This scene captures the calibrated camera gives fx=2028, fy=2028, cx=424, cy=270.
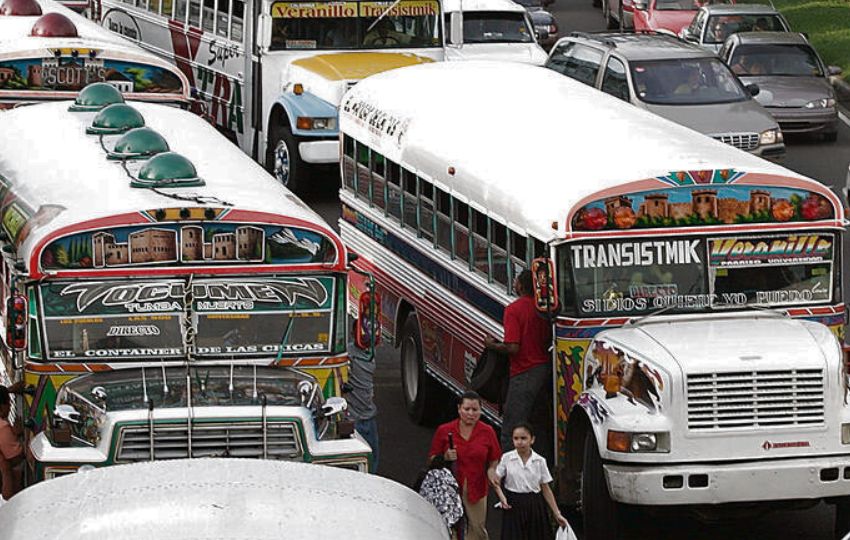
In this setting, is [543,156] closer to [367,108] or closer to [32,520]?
[367,108]

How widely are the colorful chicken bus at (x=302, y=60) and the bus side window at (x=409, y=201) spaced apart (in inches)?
276

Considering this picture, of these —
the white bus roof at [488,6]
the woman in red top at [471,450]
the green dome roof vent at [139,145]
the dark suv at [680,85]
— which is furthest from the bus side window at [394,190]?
the white bus roof at [488,6]

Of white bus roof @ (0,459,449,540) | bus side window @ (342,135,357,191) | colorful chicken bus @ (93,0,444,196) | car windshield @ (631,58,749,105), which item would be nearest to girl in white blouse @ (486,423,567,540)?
white bus roof @ (0,459,449,540)

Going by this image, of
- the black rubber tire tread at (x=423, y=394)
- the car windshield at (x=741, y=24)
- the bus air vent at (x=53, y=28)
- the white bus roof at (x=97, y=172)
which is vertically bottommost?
the black rubber tire tread at (x=423, y=394)

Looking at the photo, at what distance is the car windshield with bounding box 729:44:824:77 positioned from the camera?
2852 cm

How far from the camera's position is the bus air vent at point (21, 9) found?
2200 cm

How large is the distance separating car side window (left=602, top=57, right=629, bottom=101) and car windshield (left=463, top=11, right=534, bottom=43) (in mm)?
6248

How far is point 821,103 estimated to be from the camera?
2788cm

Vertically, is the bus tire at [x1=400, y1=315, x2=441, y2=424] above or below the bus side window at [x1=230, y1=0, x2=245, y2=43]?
below

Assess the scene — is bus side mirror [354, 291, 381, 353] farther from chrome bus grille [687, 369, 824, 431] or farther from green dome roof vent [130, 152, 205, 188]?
chrome bus grille [687, 369, 824, 431]

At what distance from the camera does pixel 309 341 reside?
1120 centimetres

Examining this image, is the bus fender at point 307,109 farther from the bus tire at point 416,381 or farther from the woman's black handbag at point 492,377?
the woman's black handbag at point 492,377

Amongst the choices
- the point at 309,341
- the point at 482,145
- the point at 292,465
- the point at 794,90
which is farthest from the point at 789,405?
the point at 794,90

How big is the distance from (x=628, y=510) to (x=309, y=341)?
2630mm
